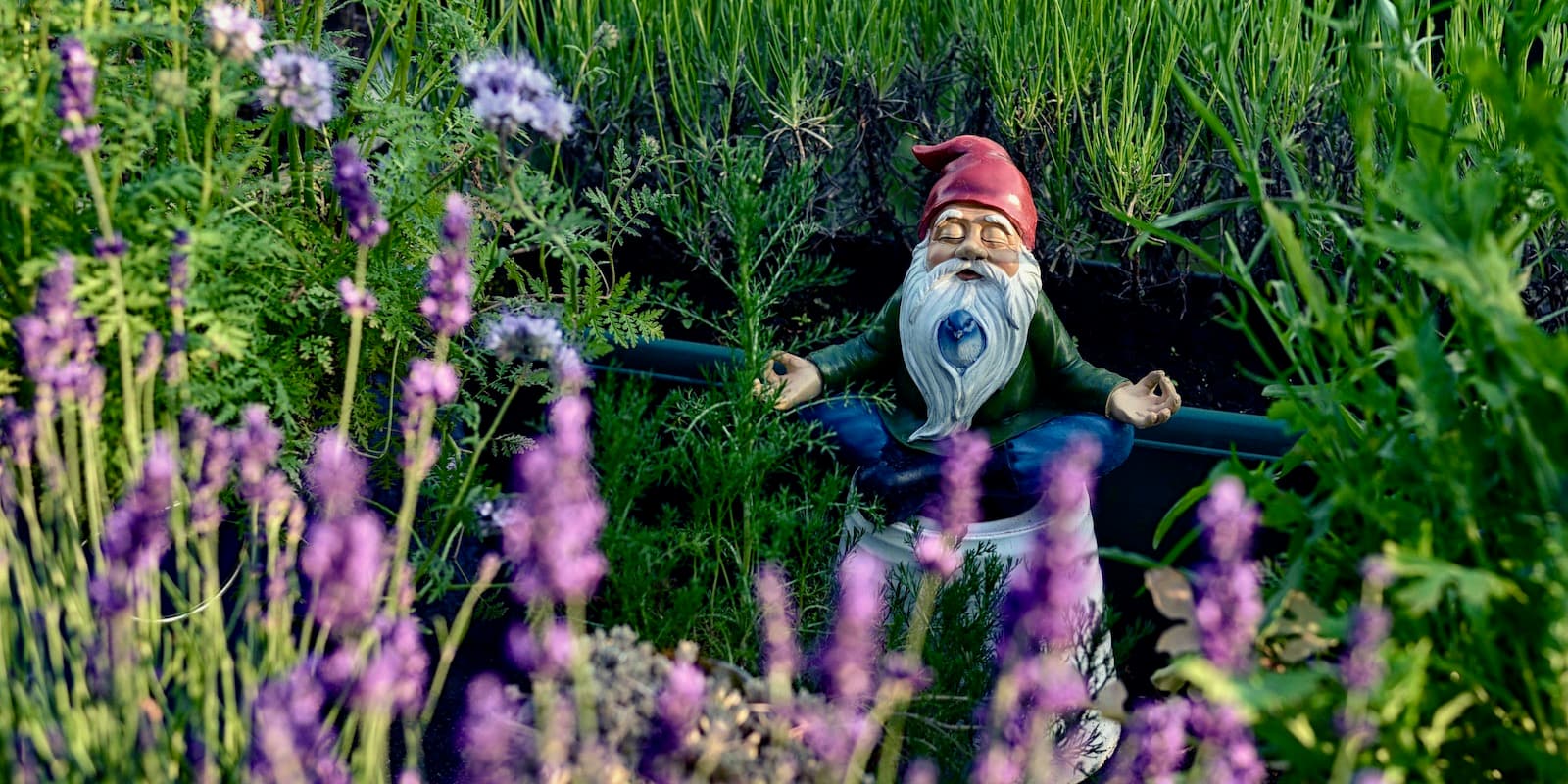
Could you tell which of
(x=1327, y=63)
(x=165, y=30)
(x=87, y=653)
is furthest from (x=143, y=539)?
(x=1327, y=63)

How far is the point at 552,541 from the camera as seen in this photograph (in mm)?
1062

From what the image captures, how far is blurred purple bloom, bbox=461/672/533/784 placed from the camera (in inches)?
43.1

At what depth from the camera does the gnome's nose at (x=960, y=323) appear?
2.18 metres

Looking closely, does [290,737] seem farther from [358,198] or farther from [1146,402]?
[1146,402]

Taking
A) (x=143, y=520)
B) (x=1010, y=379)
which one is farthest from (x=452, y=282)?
(x=1010, y=379)

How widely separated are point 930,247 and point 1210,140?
1063 mm

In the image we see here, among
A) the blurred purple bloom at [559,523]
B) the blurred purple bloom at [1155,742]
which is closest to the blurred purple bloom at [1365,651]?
the blurred purple bloom at [1155,742]

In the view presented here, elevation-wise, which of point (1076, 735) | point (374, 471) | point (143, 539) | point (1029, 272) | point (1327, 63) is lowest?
point (1076, 735)

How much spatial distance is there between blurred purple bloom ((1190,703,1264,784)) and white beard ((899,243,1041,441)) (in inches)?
44.4

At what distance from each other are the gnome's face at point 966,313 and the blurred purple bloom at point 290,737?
123 centimetres

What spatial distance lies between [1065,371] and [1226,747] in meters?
1.26

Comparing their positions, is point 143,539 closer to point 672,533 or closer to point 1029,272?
point 672,533

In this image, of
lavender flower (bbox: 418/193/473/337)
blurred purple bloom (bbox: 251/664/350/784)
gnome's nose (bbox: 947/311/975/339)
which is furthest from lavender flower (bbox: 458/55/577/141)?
gnome's nose (bbox: 947/311/975/339)

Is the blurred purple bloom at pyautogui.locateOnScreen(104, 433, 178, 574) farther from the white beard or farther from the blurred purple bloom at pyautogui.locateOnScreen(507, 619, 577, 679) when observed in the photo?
the white beard
